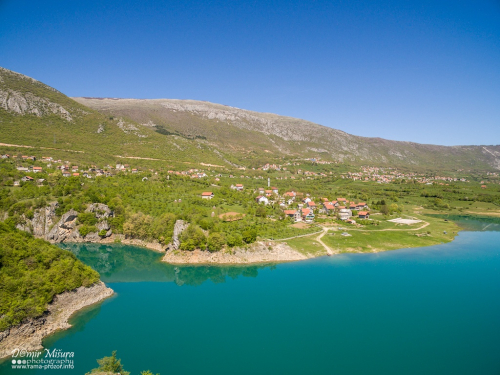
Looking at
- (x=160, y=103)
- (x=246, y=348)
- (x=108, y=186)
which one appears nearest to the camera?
(x=246, y=348)

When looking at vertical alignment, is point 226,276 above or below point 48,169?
below

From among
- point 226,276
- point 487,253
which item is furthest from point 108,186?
point 487,253

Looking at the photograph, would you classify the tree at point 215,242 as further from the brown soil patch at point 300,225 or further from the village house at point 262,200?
the village house at point 262,200

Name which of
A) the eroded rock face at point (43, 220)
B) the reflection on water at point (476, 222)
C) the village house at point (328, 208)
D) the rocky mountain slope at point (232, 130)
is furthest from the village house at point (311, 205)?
the rocky mountain slope at point (232, 130)

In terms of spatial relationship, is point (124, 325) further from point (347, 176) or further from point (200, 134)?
point (200, 134)

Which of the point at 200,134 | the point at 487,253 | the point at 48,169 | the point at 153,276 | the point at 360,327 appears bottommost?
the point at 153,276

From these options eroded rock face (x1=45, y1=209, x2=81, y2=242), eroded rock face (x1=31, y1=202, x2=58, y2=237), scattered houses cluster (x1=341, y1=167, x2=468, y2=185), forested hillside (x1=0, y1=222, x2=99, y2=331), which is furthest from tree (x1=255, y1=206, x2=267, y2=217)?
scattered houses cluster (x1=341, y1=167, x2=468, y2=185)
